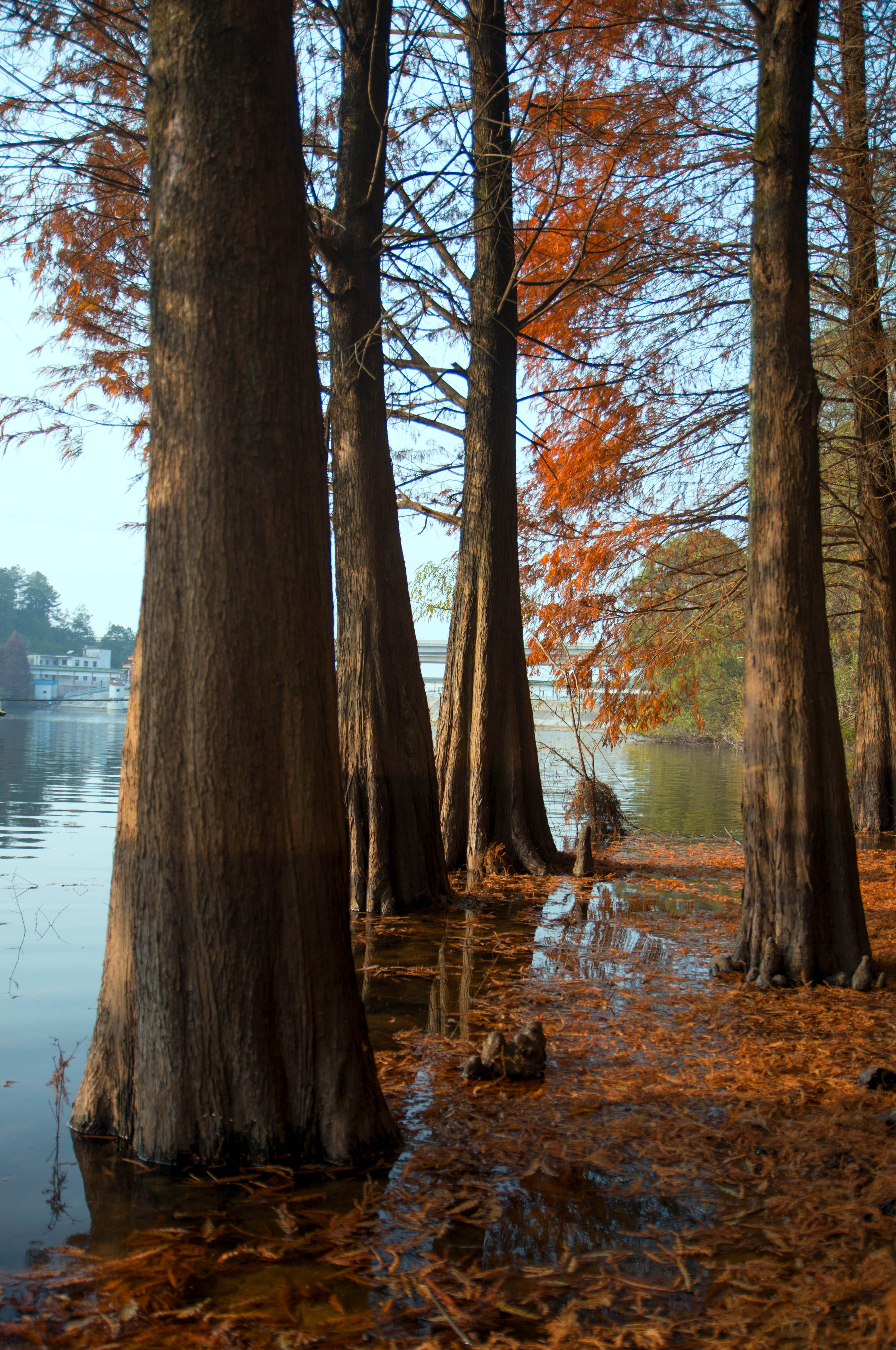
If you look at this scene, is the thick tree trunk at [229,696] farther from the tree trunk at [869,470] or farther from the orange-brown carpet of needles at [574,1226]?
the tree trunk at [869,470]

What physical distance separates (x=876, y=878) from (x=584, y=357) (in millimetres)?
6537

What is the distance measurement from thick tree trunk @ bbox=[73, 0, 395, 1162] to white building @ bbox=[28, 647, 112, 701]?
195 feet

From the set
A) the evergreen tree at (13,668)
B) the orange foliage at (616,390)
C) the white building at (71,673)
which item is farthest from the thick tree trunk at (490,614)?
the white building at (71,673)

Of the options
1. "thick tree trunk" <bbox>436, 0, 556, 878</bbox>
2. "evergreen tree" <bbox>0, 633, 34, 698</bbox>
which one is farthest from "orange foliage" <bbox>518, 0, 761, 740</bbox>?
"evergreen tree" <bbox>0, 633, 34, 698</bbox>

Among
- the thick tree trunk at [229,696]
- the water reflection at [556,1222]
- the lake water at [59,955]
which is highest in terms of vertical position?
the thick tree trunk at [229,696]

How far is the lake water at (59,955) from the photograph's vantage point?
3.02 m

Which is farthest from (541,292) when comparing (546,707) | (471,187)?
(546,707)

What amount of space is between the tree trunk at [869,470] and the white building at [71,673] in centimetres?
5384

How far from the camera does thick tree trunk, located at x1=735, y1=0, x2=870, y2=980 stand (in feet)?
18.2

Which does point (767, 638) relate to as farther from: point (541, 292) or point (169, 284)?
point (541, 292)

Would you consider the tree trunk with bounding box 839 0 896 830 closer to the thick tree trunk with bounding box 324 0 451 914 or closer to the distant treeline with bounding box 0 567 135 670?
the thick tree trunk with bounding box 324 0 451 914

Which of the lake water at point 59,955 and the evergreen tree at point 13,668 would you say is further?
the evergreen tree at point 13,668

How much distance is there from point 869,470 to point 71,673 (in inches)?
2694

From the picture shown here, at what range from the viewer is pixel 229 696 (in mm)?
3242
